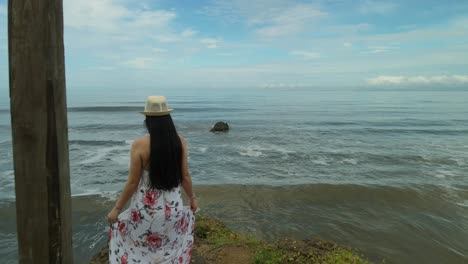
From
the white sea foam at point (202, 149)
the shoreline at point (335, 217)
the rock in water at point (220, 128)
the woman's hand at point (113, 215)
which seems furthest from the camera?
the rock in water at point (220, 128)

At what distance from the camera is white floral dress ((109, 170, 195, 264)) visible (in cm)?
311

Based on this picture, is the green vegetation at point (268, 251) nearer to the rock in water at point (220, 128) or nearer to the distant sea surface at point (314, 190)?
the distant sea surface at point (314, 190)

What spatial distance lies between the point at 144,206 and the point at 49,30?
1694mm

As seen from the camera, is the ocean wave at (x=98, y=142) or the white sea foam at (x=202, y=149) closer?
the white sea foam at (x=202, y=149)

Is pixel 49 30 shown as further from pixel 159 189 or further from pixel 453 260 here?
pixel 453 260

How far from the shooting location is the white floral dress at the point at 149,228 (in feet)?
10.2

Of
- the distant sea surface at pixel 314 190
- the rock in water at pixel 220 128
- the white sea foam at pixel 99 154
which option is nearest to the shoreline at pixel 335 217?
the distant sea surface at pixel 314 190

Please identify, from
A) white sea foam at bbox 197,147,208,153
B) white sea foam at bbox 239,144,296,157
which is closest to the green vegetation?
Answer: white sea foam at bbox 239,144,296,157

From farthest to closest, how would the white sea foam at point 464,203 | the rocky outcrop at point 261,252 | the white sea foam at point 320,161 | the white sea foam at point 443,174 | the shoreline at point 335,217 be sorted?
the white sea foam at point 320,161 → the white sea foam at point 443,174 → the white sea foam at point 464,203 → the shoreline at point 335,217 → the rocky outcrop at point 261,252

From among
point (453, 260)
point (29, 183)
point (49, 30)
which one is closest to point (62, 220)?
point (29, 183)

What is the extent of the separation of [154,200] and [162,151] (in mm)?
494

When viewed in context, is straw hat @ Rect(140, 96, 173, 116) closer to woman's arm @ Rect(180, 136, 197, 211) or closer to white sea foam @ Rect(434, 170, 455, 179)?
woman's arm @ Rect(180, 136, 197, 211)

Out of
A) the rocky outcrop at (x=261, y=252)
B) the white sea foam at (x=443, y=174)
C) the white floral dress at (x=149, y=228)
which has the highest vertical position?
the white floral dress at (x=149, y=228)

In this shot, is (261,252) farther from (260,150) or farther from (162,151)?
(260,150)
